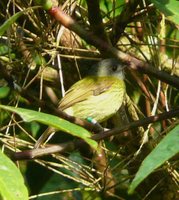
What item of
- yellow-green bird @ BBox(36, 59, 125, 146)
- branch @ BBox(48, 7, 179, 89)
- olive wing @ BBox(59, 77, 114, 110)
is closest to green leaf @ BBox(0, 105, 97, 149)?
branch @ BBox(48, 7, 179, 89)

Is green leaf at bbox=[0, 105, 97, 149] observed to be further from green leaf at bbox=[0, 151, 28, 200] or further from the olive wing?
the olive wing

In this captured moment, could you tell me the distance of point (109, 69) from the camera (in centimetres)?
352

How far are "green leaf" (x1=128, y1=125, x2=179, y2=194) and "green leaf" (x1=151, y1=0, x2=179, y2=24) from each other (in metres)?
0.72

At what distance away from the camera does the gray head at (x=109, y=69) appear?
3.20 meters

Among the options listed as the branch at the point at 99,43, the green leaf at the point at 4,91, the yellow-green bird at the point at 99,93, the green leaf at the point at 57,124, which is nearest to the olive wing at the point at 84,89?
the yellow-green bird at the point at 99,93

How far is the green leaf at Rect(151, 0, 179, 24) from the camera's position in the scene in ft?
5.00

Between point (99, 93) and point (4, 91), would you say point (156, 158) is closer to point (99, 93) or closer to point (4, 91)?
point (4, 91)

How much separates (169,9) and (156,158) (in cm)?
84

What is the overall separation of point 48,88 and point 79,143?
1.04 meters

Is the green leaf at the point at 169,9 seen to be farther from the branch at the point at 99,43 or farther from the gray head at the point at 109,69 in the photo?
the gray head at the point at 109,69

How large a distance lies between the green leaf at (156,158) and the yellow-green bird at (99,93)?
6.38ft

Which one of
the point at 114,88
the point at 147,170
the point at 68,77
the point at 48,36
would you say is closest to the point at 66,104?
the point at 68,77

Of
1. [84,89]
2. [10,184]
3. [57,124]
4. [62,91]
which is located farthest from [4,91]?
[10,184]

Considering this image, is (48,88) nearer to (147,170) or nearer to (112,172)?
(112,172)
